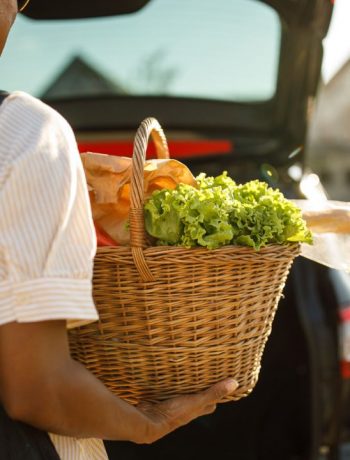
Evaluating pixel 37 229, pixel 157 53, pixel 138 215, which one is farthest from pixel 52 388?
pixel 157 53

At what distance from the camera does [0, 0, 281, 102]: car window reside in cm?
314

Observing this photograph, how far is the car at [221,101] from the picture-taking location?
282 centimetres

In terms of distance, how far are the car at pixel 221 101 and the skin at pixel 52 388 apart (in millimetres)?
1557

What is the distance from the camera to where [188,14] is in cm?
317

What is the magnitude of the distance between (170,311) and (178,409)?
0.17 m

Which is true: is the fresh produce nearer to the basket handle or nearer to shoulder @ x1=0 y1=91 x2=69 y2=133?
the basket handle

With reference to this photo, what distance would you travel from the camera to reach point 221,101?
10.9ft

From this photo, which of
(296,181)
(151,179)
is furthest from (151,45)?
(151,179)

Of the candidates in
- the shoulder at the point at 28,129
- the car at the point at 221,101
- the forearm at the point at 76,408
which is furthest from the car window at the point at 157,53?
the forearm at the point at 76,408

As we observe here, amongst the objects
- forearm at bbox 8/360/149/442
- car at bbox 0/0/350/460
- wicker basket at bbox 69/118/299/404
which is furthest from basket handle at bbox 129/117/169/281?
car at bbox 0/0/350/460

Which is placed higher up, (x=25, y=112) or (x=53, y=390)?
(x=25, y=112)

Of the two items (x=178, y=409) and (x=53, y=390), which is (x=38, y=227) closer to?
(x=53, y=390)

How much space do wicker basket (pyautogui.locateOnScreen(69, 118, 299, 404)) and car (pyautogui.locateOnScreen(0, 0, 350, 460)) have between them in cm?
125

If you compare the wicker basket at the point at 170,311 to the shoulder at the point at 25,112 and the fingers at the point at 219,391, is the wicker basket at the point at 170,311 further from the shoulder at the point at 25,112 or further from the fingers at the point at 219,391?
the shoulder at the point at 25,112
